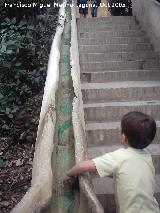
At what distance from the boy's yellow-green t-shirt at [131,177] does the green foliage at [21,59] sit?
3.72 m

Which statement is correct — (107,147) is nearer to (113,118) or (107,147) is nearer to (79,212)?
(113,118)

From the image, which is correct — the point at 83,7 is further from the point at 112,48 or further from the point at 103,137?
the point at 103,137

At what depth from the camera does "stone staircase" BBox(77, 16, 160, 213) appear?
5.05 meters

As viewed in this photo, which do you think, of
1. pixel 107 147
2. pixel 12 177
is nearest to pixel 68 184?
pixel 107 147

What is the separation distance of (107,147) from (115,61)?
3.12m

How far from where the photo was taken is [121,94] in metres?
6.28

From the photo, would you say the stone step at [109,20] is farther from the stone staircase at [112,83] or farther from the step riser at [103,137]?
the step riser at [103,137]

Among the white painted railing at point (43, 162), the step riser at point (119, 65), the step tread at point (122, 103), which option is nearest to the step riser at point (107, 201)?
the white painted railing at point (43, 162)

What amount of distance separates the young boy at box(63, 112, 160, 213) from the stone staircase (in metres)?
1.35

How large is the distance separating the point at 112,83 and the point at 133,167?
4171mm

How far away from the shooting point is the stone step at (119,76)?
22.6ft

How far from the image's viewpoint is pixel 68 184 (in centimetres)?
304

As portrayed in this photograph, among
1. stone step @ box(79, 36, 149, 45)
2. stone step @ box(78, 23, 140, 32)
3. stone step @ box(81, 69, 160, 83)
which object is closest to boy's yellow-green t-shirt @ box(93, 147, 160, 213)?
stone step @ box(81, 69, 160, 83)

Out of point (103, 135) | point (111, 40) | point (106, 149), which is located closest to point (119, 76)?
point (103, 135)
